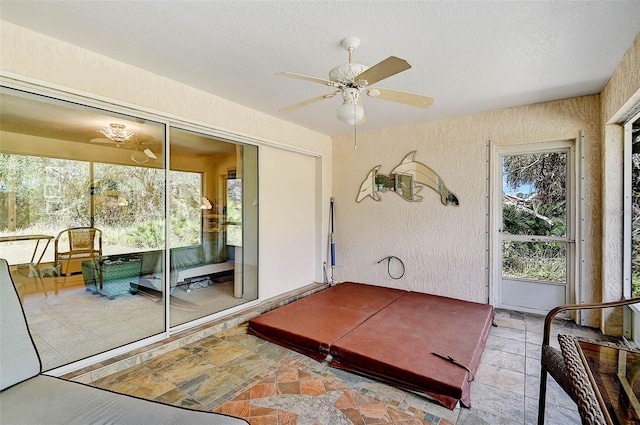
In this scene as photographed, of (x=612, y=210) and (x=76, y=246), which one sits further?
(x=612, y=210)

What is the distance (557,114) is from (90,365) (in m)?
5.51

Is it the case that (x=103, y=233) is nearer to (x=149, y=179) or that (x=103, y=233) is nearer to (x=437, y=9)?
(x=149, y=179)

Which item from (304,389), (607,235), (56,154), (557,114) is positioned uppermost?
(557,114)

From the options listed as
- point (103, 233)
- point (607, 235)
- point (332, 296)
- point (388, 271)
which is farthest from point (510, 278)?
point (103, 233)

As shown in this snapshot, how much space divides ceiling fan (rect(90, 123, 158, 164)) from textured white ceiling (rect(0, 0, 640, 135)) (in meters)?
0.63

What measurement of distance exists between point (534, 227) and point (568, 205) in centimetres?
45

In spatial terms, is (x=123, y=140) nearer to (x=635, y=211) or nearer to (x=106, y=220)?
(x=106, y=220)

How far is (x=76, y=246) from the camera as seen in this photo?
9.41 feet

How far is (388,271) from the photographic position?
4.86 meters

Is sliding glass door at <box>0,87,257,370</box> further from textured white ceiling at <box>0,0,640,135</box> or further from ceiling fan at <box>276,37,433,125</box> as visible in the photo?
ceiling fan at <box>276,37,433,125</box>

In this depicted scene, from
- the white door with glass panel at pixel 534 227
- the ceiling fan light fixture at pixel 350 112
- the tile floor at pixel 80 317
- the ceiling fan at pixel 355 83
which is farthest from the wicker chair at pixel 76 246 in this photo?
the white door with glass panel at pixel 534 227

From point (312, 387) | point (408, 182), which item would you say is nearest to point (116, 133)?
point (312, 387)

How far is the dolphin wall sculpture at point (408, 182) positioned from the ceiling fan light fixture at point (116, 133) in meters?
3.45

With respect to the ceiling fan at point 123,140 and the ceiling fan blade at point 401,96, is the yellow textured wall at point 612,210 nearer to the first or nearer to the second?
the ceiling fan blade at point 401,96
